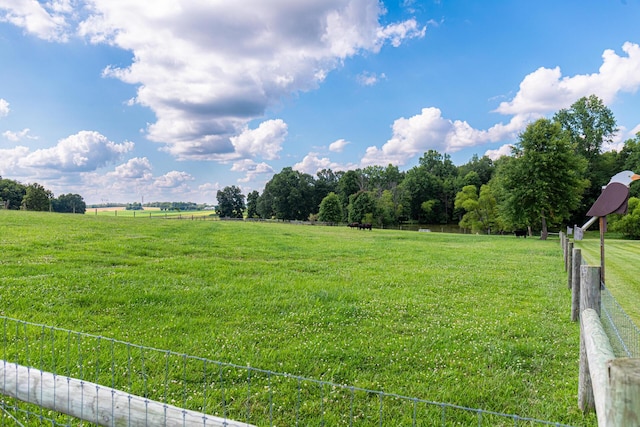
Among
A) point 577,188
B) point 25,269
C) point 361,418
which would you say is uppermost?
point 577,188

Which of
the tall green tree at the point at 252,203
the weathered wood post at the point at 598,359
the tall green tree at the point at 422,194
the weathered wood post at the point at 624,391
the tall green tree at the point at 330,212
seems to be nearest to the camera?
the weathered wood post at the point at 624,391

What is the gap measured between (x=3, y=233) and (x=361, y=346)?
57.4 ft

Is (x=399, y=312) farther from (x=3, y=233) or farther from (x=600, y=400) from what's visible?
(x=3, y=233)

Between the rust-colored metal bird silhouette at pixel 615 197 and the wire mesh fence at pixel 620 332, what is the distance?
177 inches

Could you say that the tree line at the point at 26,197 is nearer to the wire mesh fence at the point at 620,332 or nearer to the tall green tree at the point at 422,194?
the tall green tree at the point at 422,194

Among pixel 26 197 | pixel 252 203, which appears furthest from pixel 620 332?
pixel 252 203

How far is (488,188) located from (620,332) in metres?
62.5

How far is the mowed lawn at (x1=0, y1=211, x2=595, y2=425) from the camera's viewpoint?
5039 mm

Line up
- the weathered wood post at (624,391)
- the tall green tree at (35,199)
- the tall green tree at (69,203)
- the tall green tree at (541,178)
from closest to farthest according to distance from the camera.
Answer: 1. the weathered wood post at (624,391)
2. the tall green tree at (541,178)
3. the tall green tree at (35,199)
4. the tall green tree at (69,203)

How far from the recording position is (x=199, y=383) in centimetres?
474

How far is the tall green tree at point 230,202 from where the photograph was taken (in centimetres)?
11281

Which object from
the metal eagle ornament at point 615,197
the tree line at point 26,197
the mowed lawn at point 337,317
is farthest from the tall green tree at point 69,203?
the metal eagle ornament at point 615,197

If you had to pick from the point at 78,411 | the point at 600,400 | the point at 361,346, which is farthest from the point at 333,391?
the point at 600,400

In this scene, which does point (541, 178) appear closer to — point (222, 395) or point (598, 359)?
point (598, 359)
